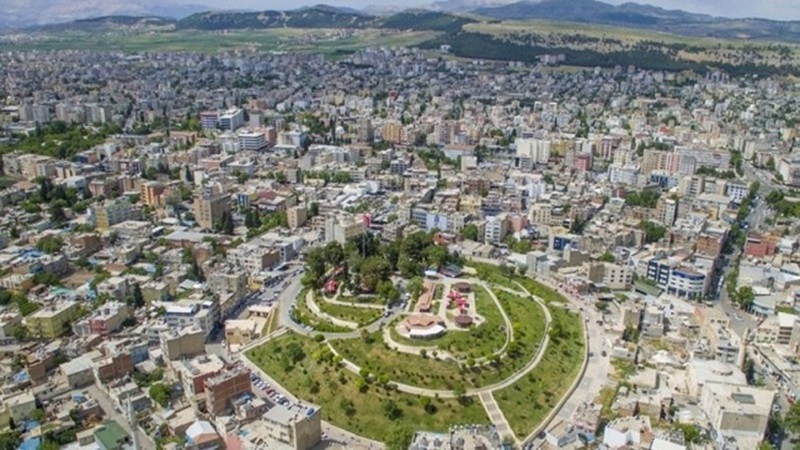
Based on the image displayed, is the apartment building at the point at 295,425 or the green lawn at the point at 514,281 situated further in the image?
the green lawn at the point at 514,281

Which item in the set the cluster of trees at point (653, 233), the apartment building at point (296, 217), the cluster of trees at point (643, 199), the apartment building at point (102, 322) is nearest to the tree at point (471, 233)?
the cluster of trees at point (653, 233)

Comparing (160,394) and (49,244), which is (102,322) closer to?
(160,394)

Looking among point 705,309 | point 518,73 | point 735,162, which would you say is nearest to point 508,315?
point 705,309

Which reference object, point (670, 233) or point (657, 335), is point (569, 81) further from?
point (657, 335)

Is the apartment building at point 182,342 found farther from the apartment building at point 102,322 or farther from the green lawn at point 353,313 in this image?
the green lawn at point 353,313

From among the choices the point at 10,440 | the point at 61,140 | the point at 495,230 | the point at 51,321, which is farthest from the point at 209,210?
the point at 61,140

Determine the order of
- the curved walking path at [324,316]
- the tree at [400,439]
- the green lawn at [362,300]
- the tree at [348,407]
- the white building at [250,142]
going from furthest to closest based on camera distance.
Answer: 1. the white building at [250,142]
2. the green lawn at [362,300]
3. the curved walking path at [324,316]
4. the tree at [348,407]
5. the tree at [400,439]

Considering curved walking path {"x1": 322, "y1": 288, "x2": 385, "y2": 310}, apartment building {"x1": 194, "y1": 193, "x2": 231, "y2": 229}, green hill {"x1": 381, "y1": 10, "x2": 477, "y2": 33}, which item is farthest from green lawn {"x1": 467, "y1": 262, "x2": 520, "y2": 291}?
green hill {"x1": 381, "y1": 10, "x2": 477, "y2": 33}
